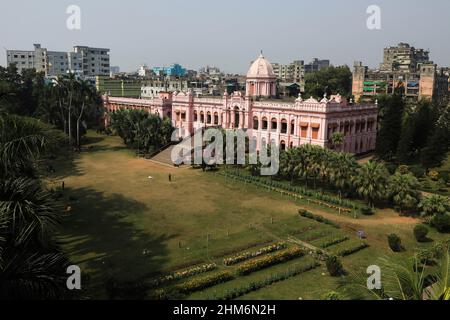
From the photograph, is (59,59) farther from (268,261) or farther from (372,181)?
(268,261)

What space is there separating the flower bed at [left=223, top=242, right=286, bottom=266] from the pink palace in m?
30.4

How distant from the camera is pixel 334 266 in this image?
28141 millimetres

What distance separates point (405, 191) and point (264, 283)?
69.0 ft

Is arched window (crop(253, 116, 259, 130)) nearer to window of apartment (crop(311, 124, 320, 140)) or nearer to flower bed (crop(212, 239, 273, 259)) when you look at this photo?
window of apartment (crop(311, 124, 320, 140))

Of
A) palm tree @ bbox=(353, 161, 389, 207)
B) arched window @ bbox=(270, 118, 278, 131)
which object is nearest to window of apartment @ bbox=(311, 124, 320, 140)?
arched window @ bbox=(270, 118, 278, 131)

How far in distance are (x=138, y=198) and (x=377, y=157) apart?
38.6m

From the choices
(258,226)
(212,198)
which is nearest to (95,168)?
(212,198)

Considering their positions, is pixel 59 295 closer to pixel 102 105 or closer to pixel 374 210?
pixel 374 210

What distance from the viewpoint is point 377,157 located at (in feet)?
211

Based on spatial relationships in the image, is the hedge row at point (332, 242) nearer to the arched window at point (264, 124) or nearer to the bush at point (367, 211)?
the bush at point (367, 211)

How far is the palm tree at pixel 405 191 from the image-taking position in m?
40.1

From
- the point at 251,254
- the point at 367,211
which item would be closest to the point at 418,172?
the point at 367,211

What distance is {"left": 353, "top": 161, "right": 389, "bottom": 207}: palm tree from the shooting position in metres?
41.5

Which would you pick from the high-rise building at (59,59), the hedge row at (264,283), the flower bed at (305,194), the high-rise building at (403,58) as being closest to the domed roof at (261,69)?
the flower bed at (305,194)
